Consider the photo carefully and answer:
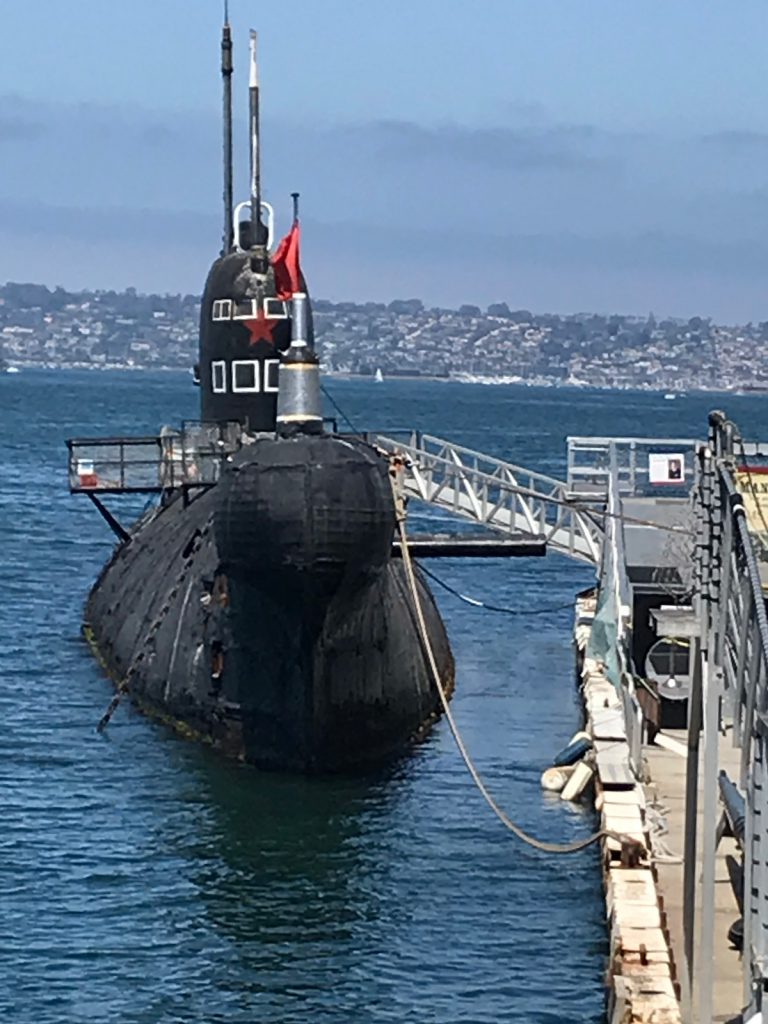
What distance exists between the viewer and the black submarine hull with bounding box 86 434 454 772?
27047mm

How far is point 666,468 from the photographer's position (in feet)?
131

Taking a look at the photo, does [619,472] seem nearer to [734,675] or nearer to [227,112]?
[227,112]

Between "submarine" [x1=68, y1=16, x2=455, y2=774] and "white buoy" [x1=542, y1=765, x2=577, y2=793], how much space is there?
2324 millimetres

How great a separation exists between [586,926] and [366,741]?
7074 mm

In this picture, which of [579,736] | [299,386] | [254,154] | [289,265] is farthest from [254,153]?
[579,736]

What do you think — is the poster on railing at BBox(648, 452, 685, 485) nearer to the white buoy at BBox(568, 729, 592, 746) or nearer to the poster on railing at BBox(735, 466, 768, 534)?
the poster on railing at BBox(735, 466, 768, 534)

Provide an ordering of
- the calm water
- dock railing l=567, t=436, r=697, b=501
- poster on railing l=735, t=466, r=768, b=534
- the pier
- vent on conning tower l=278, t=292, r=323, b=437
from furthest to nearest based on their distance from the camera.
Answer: dock railing l=567, t=436, r=697, b=501
poster on railing l=735, t=466, r=768, b=534
vent on conning tower l=278, t=292, r=323, b=437
the calm water
the pier

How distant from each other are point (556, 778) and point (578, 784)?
2.88 ft

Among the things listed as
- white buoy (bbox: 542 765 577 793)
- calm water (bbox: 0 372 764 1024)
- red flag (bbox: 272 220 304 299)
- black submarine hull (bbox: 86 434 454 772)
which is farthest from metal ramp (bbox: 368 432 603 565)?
white buoy (bbox: 542 765 577 793)

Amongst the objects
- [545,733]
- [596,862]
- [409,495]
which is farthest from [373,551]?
[409,495]

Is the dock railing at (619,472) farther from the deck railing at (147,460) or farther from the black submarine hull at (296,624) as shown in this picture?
the black submarine hull at (296,624)

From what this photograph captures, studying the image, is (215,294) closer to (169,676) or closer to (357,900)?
(169,676)

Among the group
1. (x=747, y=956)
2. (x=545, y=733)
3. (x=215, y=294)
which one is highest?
(x=215, y=294)

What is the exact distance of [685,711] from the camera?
29.0 metres
